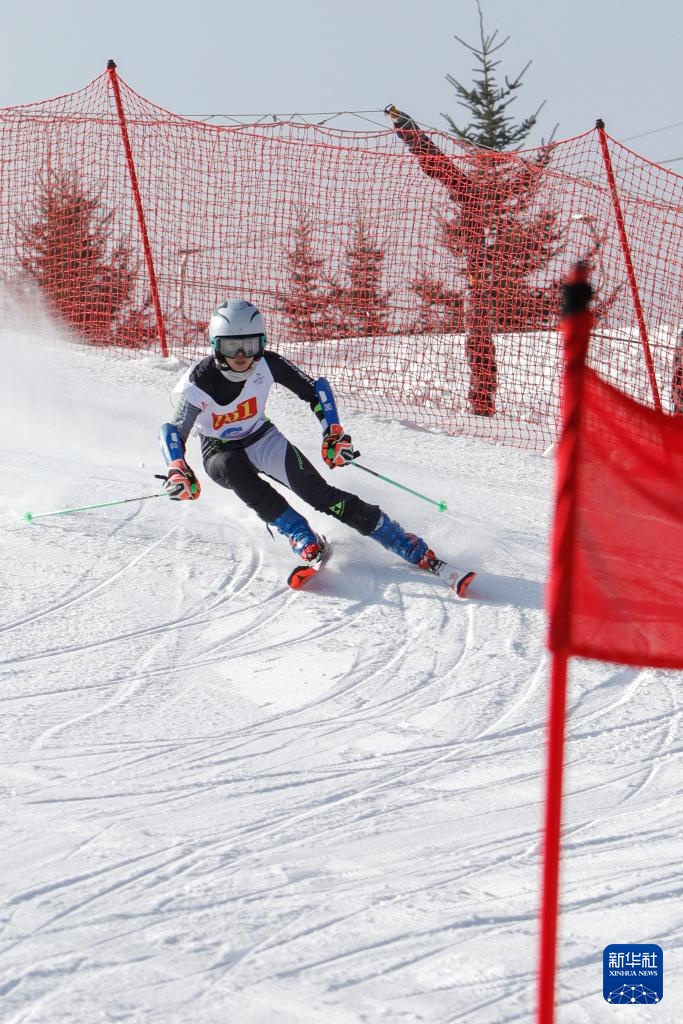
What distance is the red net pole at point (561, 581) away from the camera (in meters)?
1.83

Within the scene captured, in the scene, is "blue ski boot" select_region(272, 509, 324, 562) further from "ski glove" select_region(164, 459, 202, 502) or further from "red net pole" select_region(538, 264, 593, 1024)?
"red net pole" select_region(538, 264, 593, 1024)

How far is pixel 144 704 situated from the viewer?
14.0ft

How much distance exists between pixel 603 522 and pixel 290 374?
13.3ft

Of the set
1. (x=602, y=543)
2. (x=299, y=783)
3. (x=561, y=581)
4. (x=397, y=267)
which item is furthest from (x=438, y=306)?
(x=561, y=581)

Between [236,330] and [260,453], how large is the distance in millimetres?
782

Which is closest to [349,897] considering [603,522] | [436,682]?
[603,522]

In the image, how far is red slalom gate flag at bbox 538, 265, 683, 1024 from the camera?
1921 millimetres

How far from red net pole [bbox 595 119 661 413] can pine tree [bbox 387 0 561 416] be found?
531mm

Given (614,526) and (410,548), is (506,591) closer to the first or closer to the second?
(410,548)

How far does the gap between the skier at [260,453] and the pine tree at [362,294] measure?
566 cm

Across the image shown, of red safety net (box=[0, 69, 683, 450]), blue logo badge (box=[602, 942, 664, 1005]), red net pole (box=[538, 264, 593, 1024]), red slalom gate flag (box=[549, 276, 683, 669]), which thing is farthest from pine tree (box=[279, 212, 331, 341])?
red net pole (box=[538, 264, 593, 1024])

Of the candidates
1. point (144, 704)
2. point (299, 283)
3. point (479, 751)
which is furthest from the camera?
point (299, 283)

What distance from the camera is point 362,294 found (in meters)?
12.1

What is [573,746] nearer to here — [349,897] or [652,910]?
[652,910]
